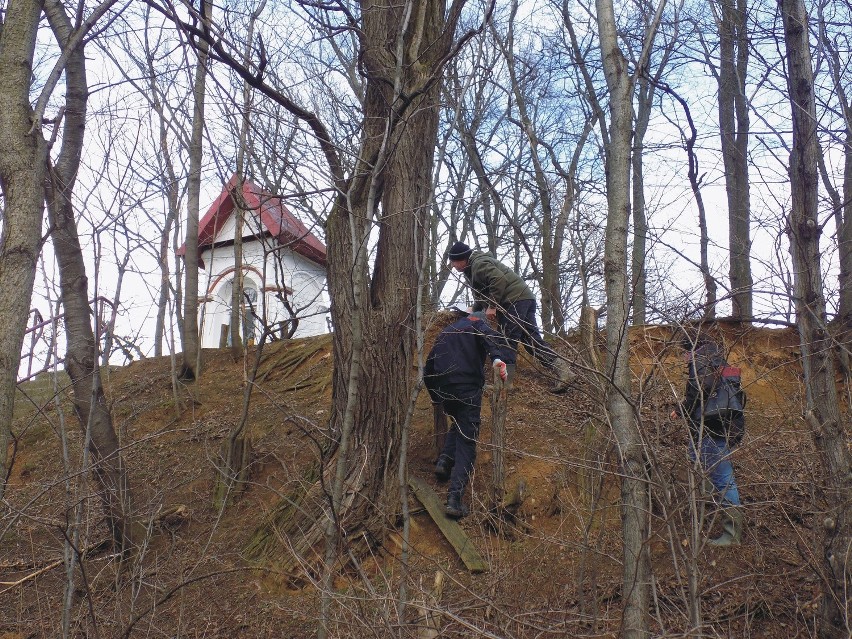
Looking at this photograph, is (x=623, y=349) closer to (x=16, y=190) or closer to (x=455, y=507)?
(x=455, y=507)

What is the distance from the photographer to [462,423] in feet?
20.6

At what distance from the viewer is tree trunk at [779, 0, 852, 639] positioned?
395 centimetres

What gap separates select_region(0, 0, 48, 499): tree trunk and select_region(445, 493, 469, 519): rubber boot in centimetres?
326

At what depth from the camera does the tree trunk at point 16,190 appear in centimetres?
378

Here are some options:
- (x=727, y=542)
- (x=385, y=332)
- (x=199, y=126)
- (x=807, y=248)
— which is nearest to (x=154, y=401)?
(x=199, y=126)

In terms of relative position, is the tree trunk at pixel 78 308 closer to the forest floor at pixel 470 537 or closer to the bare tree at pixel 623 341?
the forest floor at pixel 470 537

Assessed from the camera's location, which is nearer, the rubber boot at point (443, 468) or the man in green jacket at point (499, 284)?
the rubber boot at point (443, 468)

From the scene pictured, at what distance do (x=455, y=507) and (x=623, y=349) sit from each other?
251 cm

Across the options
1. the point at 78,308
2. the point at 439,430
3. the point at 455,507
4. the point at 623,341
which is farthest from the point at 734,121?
the point at 78,308

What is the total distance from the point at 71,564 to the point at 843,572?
4399mm

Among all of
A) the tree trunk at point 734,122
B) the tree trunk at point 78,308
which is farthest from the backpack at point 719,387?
the tree trunk at point 734,122

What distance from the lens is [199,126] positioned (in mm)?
9961

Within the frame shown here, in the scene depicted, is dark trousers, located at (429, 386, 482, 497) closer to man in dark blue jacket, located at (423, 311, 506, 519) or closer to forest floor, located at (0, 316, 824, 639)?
man in dark blue jacket, located at (423, 311, 506, 519)

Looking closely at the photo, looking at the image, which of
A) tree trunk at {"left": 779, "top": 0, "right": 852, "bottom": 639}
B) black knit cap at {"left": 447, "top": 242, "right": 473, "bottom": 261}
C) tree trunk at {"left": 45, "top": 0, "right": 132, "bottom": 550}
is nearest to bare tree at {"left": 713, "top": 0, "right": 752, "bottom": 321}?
black knit cap at {"left": 447, "top": 242, "right": 473, "bottom": 261}
